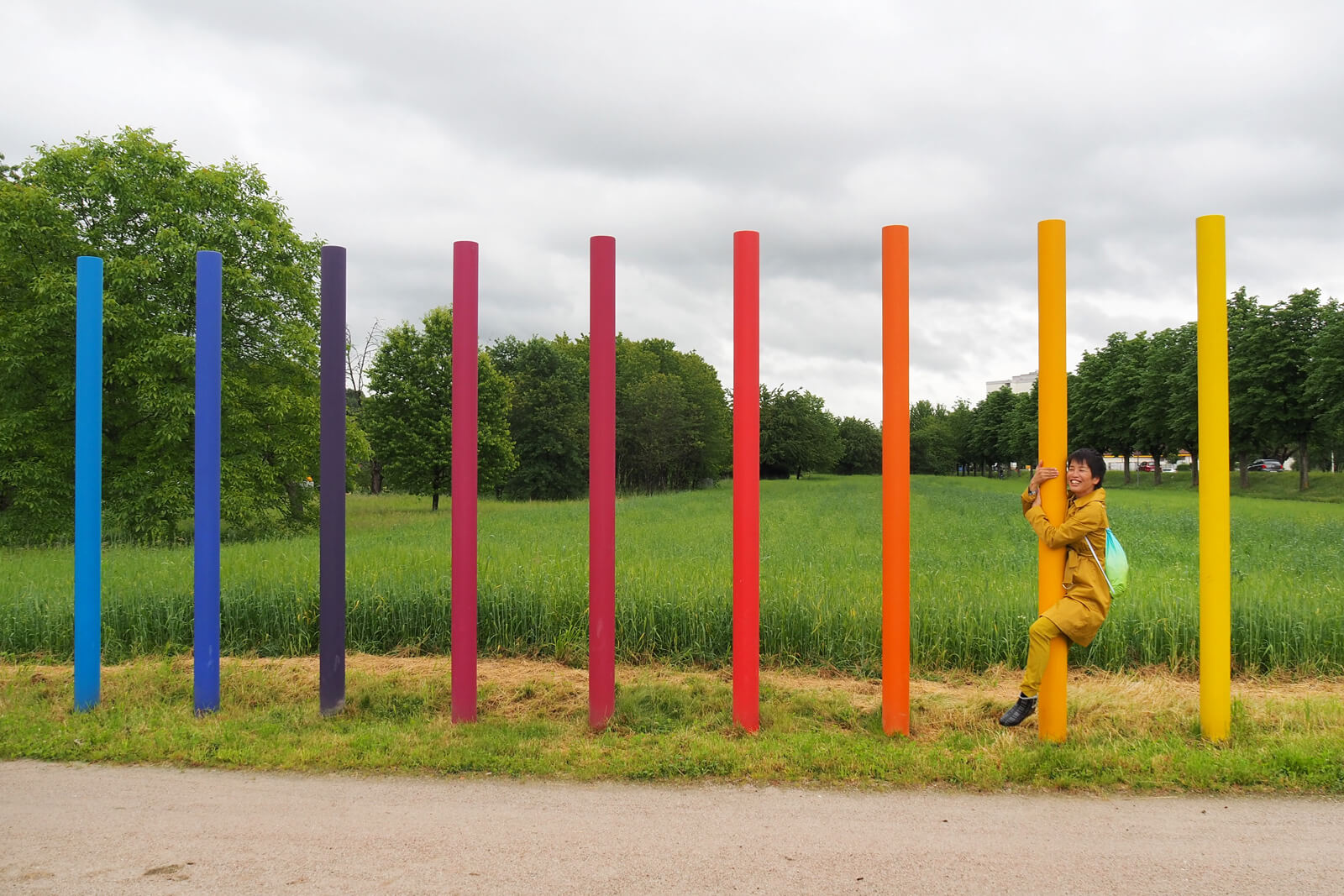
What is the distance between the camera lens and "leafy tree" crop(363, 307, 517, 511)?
105 ft

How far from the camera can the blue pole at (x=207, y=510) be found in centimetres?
593

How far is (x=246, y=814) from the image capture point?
4176 mm

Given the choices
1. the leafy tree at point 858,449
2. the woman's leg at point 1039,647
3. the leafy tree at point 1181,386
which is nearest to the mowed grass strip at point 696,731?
the woman's leg at point 1039,647

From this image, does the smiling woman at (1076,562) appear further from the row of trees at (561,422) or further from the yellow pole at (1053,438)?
the row of trees at (561,422)

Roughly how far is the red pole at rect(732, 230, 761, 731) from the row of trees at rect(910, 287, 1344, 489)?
86.6 ft

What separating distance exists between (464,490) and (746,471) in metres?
2.03

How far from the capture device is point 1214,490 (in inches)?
207

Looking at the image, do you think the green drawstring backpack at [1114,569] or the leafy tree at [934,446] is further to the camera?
the leafy tree at [934,446]

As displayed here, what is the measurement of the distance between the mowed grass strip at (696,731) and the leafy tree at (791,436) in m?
65.2

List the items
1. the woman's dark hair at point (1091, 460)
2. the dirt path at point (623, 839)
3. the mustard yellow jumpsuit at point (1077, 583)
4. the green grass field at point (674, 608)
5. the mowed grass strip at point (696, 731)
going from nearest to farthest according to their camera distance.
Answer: the dirt path at point (623, 839) < the mowed grass strip at point (696, 731) < the mustard yellow jumpsuit at point (1077, 583) < the woman's dark hair at point (1091, 460) < the green grass field at point (674, 608)

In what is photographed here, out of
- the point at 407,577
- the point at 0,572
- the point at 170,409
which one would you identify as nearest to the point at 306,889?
the point at 407,577

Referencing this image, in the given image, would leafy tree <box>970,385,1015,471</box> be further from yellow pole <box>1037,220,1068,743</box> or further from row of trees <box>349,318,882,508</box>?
yellow pole <box>1037,220,1068,743</box>

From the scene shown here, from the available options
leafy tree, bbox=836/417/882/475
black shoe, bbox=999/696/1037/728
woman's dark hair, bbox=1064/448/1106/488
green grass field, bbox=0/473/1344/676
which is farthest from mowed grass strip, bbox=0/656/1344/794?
leafy tree, bbox=836/417/882/475

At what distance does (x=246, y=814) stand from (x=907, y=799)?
11.7 feet
